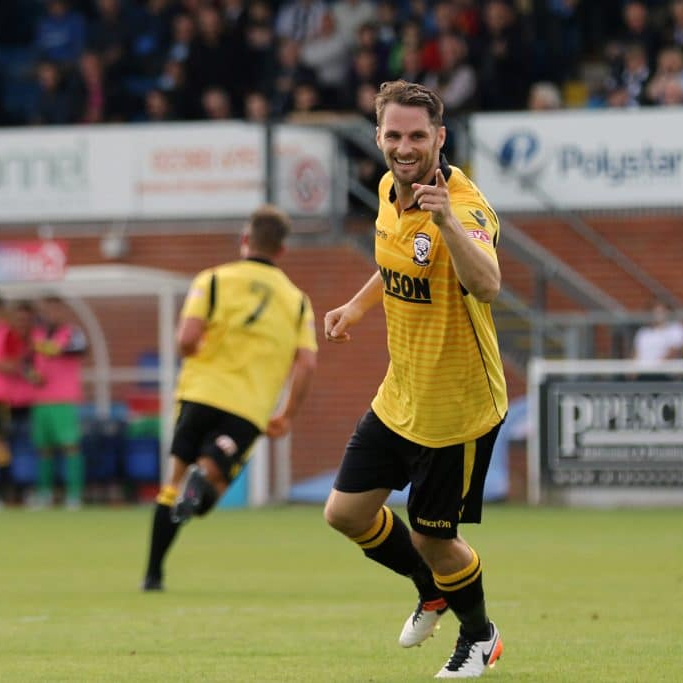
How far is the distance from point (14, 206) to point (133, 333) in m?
2.32

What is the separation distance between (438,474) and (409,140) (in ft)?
4.33

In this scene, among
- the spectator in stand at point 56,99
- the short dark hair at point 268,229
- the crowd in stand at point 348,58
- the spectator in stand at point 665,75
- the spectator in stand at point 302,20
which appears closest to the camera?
the short dark hair at point 268,229

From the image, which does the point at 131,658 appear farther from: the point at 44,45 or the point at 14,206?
the point at 44,45

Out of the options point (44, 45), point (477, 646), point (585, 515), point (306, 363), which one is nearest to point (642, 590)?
point (306, 363)

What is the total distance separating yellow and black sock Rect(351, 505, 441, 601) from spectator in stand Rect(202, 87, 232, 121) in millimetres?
14301

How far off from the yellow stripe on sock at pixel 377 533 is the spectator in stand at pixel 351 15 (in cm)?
1544

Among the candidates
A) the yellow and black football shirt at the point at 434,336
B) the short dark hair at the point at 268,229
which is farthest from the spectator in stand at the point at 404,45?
the yellow and black football shirt at the point at 434,336

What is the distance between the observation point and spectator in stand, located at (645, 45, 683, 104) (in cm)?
1956

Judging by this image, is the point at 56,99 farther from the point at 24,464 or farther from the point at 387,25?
the point at 24,464

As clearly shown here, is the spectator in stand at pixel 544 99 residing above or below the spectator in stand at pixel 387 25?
below

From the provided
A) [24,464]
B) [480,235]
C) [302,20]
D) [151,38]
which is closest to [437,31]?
[302,20]

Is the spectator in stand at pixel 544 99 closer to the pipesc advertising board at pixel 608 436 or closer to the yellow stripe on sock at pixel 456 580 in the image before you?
the pipesc advertising board at pixel 608 436

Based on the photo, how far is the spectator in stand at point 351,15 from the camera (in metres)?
22.4

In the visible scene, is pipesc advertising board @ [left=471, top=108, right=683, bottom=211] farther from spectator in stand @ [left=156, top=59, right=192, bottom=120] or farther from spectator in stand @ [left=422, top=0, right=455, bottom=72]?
spectator in stand @ [left=156, top=59, right=192, bottom=120]
